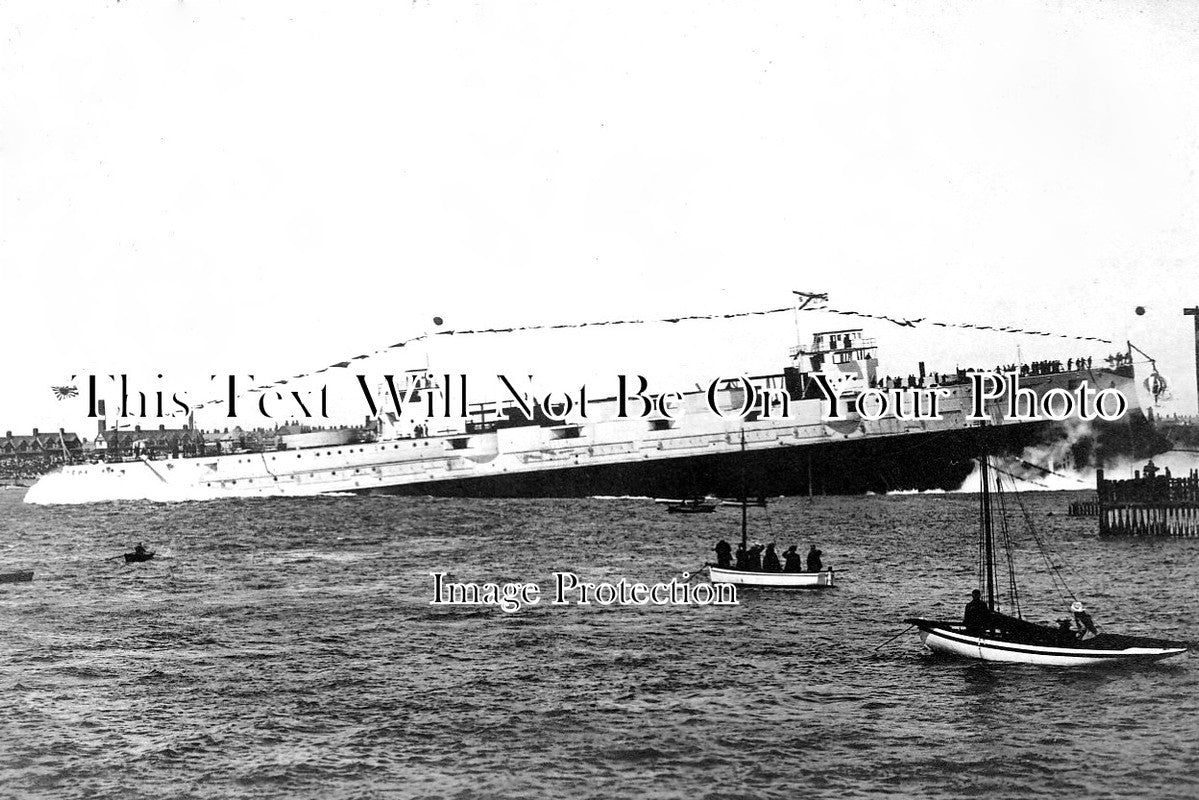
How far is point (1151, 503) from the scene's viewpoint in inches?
1588

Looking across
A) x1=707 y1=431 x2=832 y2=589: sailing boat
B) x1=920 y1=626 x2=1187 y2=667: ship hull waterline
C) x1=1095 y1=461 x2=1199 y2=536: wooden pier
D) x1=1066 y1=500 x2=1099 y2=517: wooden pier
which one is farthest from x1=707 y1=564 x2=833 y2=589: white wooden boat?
x1=1066 y1=500 x2=1099 y2=517: wooden pier

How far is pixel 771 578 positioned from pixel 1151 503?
68.3 feet

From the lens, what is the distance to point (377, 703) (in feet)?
58.1

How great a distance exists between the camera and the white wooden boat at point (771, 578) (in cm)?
2745

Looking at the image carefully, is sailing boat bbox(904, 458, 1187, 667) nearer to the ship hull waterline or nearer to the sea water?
the ship hull waterline

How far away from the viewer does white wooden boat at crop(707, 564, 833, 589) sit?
27.5 meters

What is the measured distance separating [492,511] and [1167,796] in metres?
39.9

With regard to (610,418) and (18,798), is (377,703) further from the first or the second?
(610,418)

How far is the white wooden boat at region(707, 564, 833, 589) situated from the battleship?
51.9 feet

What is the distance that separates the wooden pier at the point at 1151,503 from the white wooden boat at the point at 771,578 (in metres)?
19.0

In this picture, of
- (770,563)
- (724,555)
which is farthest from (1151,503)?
(724,555)

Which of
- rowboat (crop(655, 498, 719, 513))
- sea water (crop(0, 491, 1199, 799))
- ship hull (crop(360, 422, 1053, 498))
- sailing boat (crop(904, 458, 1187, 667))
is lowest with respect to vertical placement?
sea water (crop(0, 491, 1199, 799))

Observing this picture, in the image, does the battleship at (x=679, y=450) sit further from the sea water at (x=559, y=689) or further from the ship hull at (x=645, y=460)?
the sea water at (x=559, y=689)

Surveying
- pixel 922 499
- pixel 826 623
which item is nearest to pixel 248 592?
pixel 826 623
